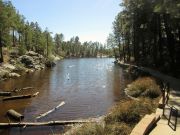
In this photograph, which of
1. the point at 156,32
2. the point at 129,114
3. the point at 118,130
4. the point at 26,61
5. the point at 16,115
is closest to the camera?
the point at 118,130

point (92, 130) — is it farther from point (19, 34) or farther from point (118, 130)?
point (19, 34)

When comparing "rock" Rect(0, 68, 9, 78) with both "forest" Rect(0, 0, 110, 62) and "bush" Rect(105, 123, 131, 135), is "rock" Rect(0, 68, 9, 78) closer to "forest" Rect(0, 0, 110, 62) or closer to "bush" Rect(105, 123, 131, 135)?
"forest" Rect(0, 0, 110, 62)

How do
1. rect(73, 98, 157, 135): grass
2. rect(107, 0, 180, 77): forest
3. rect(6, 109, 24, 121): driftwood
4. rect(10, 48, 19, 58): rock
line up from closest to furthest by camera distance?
rect(73, 98, 157, 135): grass → rect(6, 109, 24, 121): driftwood → rect(107, 0, 180, 77): forest → rect(10, 48, 19, 58): rock

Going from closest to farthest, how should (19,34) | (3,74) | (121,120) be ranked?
(121,120)
(3,74)
(19,34)

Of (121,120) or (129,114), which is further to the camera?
(129,114)

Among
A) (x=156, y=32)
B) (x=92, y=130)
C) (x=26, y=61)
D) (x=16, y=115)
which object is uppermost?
(x=156, y=32)

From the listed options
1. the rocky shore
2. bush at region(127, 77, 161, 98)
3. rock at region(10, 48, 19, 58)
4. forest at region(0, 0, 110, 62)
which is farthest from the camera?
rock at region(10, 48, 19, 58)

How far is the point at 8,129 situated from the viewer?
1914 centimetres

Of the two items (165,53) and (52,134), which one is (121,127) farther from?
(165,53)

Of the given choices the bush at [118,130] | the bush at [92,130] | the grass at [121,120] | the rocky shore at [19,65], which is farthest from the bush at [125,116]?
the rocky shore at [19,65]

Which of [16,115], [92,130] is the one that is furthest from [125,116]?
[16,115]

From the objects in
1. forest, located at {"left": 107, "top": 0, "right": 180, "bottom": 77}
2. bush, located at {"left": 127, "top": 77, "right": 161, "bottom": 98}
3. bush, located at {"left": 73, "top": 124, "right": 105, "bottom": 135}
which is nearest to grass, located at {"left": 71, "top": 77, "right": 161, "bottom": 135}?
bush, located at {"left": 73, "top": 124, "right": 105, "bottom": 135}

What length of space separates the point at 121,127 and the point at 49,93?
2050 centimetres

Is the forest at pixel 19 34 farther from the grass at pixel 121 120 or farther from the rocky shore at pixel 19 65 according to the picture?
the grass at pixel 121 120
